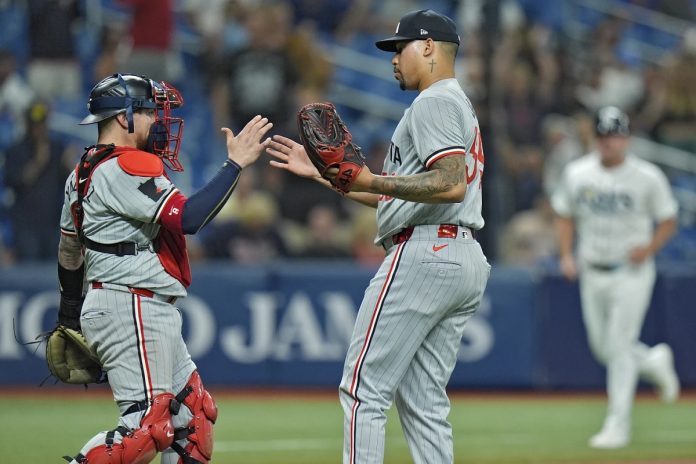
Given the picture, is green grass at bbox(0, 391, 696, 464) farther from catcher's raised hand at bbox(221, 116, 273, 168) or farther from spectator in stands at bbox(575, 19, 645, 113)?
spectator in stands at bbox(575, 19, 645, 113)

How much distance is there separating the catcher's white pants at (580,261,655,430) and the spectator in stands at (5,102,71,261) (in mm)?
5658

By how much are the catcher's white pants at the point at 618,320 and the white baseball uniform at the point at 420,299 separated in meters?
3.82

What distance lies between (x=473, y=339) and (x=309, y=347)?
1669 millimetres

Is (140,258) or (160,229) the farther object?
(160,229)

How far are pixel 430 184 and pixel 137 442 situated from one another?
1700 millimetres

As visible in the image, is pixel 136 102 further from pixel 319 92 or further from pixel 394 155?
pixel 319 92

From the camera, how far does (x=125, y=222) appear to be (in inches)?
221

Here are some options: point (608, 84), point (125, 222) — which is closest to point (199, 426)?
point (125, 222)

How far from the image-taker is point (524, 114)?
15.0m

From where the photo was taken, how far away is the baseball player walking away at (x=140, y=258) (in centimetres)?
547

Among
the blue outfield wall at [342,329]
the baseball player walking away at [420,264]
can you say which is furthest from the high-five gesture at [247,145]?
the blue outfield wall at [342,329]

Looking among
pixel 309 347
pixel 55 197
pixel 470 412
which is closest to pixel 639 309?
pixel 470 412

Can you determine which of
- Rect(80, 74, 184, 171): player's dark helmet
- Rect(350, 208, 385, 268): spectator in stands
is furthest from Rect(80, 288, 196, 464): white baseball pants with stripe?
Rect(350, 208, 385, 268): spectator in stands

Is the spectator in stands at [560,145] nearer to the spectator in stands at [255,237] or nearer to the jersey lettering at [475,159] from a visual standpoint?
the spectator in stands at [255,237]
